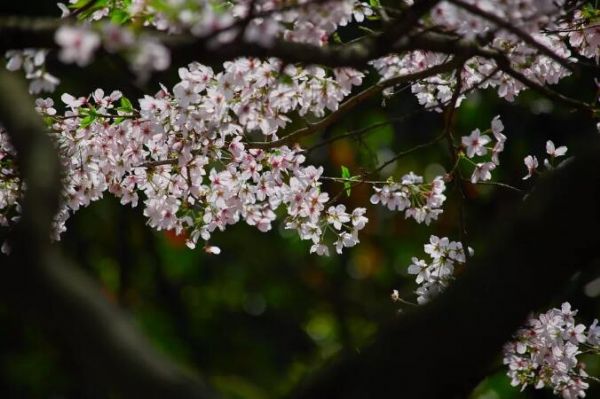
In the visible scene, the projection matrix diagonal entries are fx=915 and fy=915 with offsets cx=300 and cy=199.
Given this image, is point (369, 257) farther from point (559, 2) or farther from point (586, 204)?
point (586, 204)

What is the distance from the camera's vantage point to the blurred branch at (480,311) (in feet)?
7.89

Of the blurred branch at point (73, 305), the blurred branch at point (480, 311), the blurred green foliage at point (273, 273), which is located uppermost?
the blurred green foliage at point (273, 273)

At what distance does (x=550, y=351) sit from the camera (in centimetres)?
495

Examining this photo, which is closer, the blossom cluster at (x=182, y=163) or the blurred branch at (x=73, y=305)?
the blurred branch at (x=73, y=305)

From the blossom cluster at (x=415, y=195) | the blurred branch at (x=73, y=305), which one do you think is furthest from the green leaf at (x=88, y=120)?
the blurred branch at (x=73, y=305)

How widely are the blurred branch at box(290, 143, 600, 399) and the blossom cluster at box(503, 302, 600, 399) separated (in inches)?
99.8

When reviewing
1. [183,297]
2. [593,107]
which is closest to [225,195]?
[593,107]

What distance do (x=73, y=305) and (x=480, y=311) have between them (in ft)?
3.46

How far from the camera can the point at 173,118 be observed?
4660mm

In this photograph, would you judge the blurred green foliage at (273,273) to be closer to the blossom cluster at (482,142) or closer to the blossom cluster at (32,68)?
the blossom cluster at (482,142)

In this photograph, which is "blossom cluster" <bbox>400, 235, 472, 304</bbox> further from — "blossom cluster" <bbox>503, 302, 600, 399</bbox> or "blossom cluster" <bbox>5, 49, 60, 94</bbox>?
"blossom cluster" <bbox>5, 49, 60, 94</bbox>

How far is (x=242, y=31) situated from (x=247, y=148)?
2.14 m

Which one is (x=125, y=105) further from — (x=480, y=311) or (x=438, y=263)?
(x=480, y=311)

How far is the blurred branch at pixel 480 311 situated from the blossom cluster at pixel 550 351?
A: 2.53 meters
